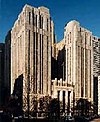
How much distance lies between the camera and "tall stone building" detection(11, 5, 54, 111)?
13711 mm

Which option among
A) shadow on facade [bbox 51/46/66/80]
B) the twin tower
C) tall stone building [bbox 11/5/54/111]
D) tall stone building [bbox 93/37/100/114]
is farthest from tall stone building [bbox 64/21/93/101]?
tall stone building [bbox 11/5/54/111]

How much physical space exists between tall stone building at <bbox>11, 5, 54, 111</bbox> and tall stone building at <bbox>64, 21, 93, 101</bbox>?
0.98 m

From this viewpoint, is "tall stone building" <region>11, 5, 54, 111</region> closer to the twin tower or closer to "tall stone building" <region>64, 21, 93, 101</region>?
the twin tower

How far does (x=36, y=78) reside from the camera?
1392 centimetres

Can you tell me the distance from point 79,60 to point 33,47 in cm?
220

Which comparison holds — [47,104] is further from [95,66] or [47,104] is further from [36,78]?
Answer: [95,66]

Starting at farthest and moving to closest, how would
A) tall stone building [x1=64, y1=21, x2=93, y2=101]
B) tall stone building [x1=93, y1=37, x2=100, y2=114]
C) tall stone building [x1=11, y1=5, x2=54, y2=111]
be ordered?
1. tall stone building [x1=93, y1=37, x2=100, y2=114]
2. tall stone building [x1=64, y1=21, x2=93, y2=101]
3. tall stone building [x1=11, y1=5, x2=54, y2=111]

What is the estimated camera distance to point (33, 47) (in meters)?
14.1

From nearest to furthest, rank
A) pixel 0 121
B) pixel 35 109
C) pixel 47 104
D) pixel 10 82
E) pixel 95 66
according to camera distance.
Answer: pixel 0 121, pixel 35 109, pixel 47 104, pixel 10 82, pixel 95 66

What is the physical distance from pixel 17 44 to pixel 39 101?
2938mm

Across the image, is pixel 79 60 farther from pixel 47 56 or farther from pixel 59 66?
pixel 59 66

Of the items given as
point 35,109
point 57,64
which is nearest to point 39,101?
point 35,109

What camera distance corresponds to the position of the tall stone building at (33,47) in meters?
13.7

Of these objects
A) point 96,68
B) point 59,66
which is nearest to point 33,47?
point 59,66
